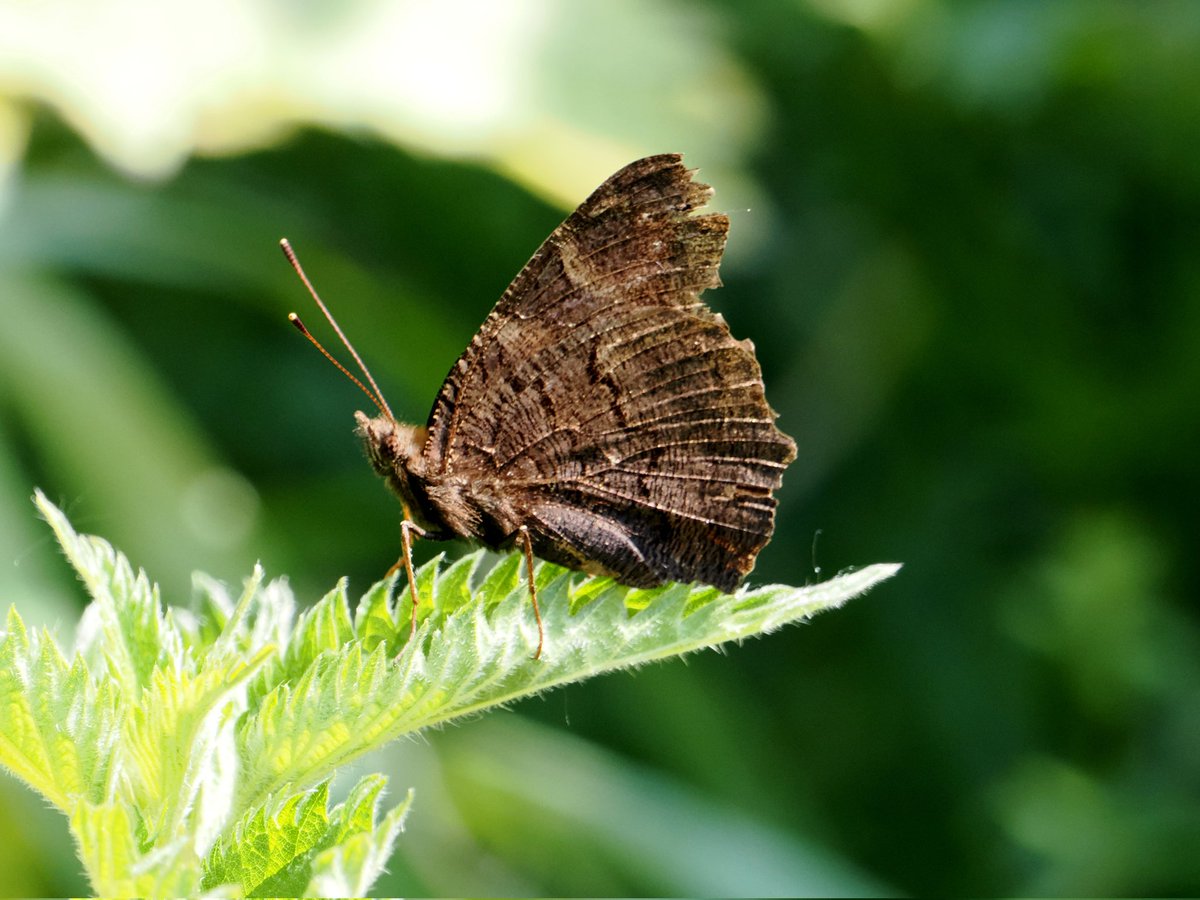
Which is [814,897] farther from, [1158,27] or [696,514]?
[1158,27]

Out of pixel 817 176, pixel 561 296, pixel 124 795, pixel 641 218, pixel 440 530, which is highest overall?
pixel 817 176

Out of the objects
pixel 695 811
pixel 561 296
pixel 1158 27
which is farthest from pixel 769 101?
pixel 561 296

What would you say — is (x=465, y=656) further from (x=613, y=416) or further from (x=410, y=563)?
(x=613, y=416)

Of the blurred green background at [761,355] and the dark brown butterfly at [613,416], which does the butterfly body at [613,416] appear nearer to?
the dark brown butterfly at [613,416]

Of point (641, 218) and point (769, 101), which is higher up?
point (769, 101)

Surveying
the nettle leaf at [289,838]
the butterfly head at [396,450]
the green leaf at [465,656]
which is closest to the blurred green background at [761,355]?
the butterfly head at [396,450]

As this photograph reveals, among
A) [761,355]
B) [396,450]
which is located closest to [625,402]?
[396,450]
